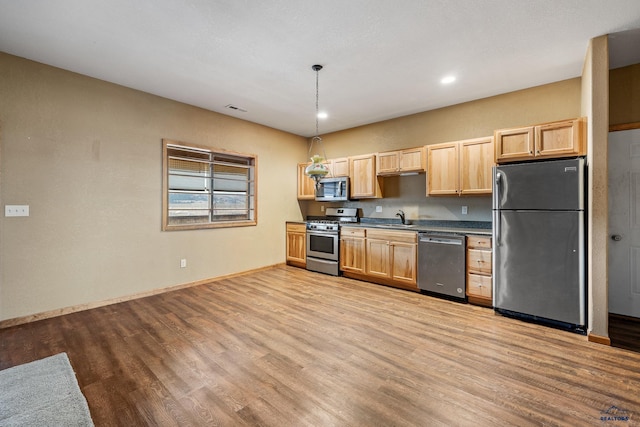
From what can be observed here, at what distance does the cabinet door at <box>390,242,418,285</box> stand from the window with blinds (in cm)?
263

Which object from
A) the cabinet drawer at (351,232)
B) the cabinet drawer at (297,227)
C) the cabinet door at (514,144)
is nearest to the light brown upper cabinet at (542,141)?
the cabinet door at (514,144)

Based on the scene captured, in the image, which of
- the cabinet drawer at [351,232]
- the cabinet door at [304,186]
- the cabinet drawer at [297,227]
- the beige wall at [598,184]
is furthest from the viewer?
the cabinet door at [304,186]

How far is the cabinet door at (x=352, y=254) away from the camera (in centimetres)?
479

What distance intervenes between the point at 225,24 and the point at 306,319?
9.83 feet

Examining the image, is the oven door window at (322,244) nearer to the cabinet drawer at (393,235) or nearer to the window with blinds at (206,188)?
the cabinet drawer at (393,235)

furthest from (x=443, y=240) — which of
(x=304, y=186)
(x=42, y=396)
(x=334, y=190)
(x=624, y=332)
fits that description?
(x=42, y=396)

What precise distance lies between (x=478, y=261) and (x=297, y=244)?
3286mm

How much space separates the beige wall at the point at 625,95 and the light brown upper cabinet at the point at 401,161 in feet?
7.03

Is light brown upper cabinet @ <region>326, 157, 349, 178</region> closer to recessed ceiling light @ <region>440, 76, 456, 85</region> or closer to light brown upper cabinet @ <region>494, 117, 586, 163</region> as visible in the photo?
recessed ceiling light @ <region>440, 76, 456, 85</region>

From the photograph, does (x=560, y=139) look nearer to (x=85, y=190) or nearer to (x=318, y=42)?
(x=318, y=42)

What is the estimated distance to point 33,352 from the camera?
2.48 m

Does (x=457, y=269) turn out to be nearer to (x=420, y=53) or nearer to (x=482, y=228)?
(x=482, y=228)

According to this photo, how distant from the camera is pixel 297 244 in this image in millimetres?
5785

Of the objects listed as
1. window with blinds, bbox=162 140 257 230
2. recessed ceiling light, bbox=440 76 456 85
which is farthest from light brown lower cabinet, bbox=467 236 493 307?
window with blinds, bbox=162 140 257 230
